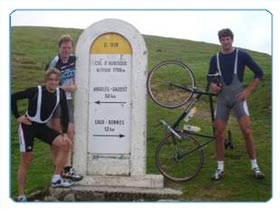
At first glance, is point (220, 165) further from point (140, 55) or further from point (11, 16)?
point (11, 16)

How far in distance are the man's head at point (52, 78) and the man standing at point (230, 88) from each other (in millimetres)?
1976

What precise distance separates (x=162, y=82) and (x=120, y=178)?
1.52 meters

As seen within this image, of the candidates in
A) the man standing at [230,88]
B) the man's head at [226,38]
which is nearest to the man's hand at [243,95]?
the man standing at [230,88]

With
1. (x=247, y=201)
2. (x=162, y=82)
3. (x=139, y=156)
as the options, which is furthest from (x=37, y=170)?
(x=247, y=201)

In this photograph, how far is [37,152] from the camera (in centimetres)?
857

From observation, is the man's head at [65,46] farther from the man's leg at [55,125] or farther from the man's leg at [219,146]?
the man's leg at [219,146]

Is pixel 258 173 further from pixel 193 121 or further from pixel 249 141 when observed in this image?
pixel 193 121

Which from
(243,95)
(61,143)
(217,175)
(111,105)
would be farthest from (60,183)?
(243,95)

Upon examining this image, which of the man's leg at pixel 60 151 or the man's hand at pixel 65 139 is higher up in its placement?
the man's hand at pixel 65 139

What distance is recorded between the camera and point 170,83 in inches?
320

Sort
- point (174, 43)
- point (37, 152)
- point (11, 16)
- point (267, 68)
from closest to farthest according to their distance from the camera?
point (11, 16)
point (267, 68)
point (37, 152)
point (174, 43)

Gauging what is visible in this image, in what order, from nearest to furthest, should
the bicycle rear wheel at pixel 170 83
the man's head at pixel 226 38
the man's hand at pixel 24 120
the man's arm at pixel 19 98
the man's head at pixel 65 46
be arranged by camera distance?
the man's arm at pixel 19 98 → the man's hand at pixel 24 120 → the man's head at pixel 226 38 → the man's head at pixel 65 46 → the bicycle rear wheel at pixel 170 83

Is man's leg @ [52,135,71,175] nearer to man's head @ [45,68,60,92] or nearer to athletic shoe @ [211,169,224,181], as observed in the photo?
man's head @ [45,68,60,92]

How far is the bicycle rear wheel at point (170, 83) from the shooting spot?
27.2 ft
